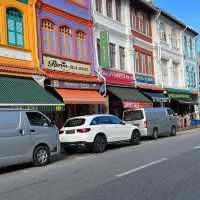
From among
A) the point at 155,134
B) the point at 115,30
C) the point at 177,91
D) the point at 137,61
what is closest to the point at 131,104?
the point at 155,134

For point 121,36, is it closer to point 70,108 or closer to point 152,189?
point 70,108

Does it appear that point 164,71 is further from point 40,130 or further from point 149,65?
point 40,130

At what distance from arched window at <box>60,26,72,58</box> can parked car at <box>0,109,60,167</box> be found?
32.2 feet

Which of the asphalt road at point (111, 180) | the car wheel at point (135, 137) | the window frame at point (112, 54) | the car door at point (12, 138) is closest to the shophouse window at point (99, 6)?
the window frame at point (112, 54)

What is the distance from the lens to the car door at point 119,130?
2021 cm

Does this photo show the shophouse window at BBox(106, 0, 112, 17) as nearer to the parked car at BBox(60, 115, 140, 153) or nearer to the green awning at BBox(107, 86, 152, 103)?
the green awning at BBox(107, 86, 152, 103)

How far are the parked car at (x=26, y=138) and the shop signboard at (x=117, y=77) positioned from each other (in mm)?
13078

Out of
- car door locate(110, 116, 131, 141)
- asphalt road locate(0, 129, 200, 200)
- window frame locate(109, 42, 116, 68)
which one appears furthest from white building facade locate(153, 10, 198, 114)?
asphalt road locate(0, 129, 200, 200)

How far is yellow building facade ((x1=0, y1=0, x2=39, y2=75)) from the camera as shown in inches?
806

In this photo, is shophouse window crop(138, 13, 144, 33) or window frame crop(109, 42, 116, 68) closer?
window frame crop(109, 42, 116, 68)

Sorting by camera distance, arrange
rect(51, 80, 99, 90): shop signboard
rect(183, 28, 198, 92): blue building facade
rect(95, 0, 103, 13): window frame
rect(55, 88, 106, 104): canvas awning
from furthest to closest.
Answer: rect(183, 28, 198, 92): blue building facade → rect(95, 0, 103, 13): window frame → rect(51, 80, 99, 90): shop signboard → rect(55, 88, 106, 104): canvas awning

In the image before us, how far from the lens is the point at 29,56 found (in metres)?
21.9

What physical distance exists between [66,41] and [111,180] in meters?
15.6

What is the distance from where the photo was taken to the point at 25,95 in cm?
1948
